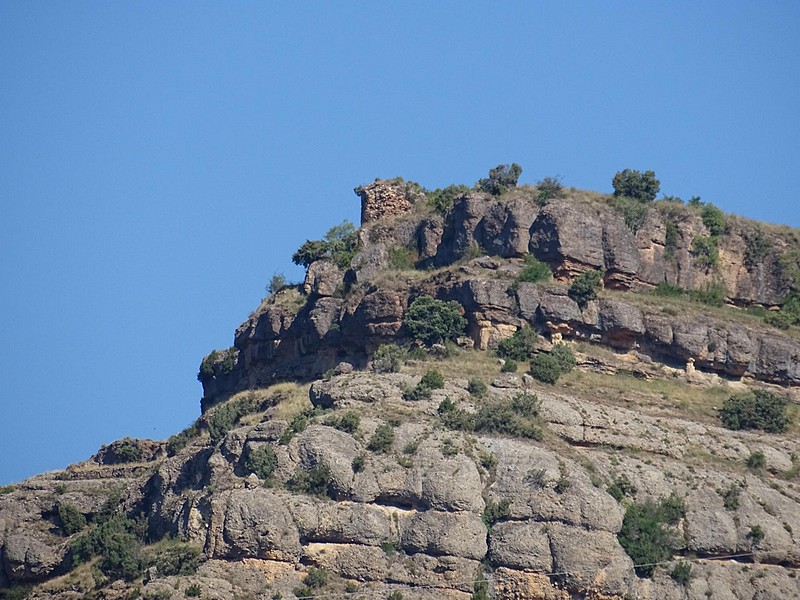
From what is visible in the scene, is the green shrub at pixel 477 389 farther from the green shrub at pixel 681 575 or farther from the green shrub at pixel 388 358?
the green shrub at pixel 681 575

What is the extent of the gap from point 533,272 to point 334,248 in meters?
11.8

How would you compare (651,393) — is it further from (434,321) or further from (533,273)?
(434,321)

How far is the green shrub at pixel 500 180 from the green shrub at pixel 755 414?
16.2 m

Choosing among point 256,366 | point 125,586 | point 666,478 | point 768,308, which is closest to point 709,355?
point 768,308

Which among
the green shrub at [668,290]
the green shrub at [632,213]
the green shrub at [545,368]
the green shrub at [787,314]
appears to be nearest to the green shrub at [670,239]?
the green shrub at [632,213]

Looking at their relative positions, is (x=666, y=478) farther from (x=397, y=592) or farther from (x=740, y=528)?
(x=397, y=592)

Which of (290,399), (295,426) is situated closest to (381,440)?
(295,426)

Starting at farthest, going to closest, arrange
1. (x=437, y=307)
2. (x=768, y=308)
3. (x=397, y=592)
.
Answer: (x=768, y=308), (x=437, y=307), (x=397, y=592)

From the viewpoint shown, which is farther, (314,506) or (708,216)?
(708,216)

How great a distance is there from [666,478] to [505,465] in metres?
6.97

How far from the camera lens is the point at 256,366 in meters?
107

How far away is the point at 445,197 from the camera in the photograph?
356 feet

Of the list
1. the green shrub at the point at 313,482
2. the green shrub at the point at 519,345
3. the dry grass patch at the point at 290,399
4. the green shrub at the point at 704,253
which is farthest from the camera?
the green shrub at the point at 704,253

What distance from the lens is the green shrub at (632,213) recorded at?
10425 cm
